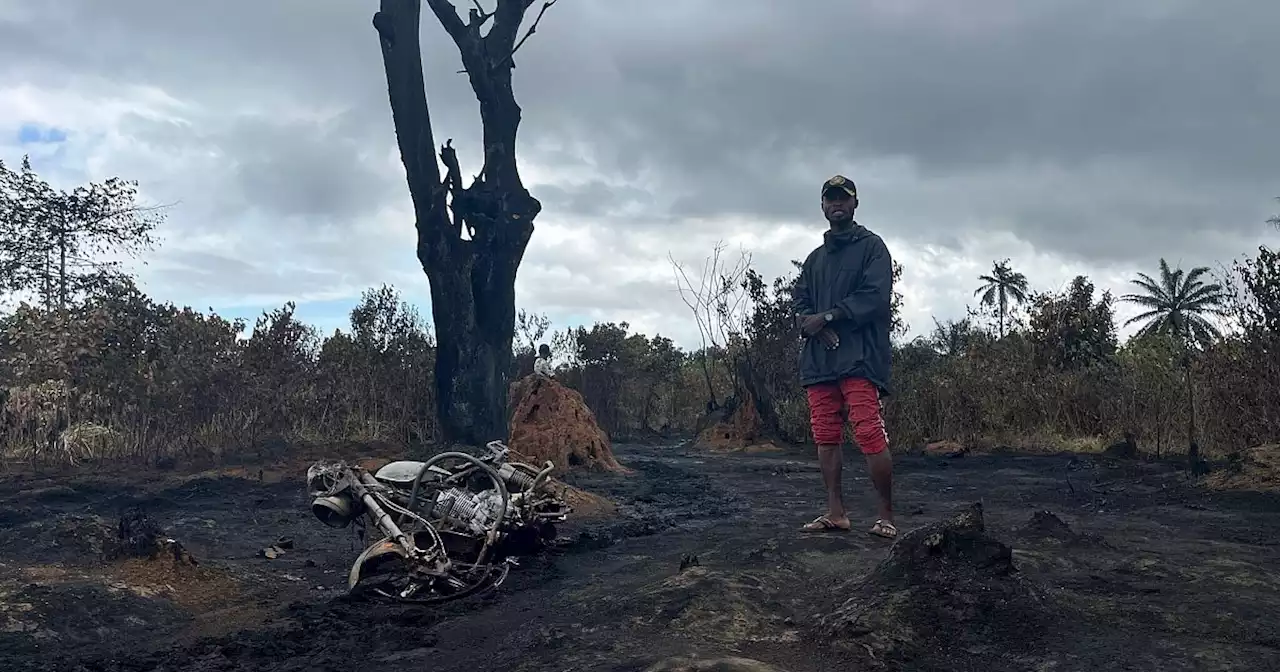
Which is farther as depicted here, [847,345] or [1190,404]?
[1190,404]

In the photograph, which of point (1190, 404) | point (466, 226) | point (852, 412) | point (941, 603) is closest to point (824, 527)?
point (852, 412)

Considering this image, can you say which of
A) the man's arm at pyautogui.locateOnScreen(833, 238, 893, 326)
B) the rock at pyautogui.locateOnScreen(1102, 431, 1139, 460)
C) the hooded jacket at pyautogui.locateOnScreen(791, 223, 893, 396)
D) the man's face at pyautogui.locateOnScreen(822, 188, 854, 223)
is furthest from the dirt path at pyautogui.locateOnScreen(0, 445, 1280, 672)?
the rock at pyautogui.locateOnScreen(1102, 431, 1139, 460)

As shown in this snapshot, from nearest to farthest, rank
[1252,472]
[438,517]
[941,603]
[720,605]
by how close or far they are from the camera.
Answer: [941,603] < [720,605] < [438,517] < [1252,472]

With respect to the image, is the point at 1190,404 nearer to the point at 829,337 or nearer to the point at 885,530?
the point at 885,530

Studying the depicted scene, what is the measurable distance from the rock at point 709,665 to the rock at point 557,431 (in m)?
7.41

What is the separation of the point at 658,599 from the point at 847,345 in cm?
183

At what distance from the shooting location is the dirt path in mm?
2900

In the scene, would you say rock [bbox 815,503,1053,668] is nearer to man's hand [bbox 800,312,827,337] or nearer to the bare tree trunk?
man's hand [bbox 800,312,827,337]

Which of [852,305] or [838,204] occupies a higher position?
[838,204]

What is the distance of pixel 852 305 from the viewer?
4.77 m

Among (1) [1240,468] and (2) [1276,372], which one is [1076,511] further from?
(2) [1276,372]

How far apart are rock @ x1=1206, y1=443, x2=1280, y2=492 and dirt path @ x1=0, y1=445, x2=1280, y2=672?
326 millimetres

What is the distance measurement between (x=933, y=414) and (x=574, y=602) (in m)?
10.9

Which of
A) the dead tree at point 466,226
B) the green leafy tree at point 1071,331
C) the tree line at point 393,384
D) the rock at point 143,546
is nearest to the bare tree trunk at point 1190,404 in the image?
the tree line at point 393,384
